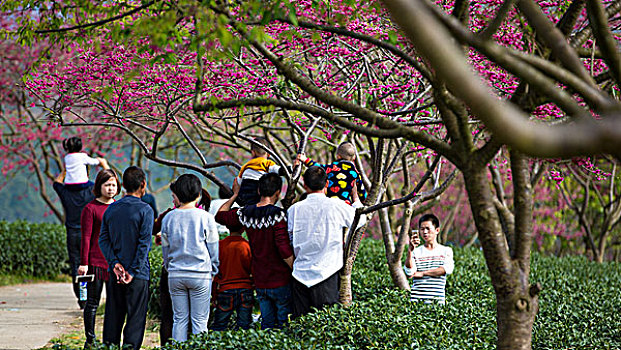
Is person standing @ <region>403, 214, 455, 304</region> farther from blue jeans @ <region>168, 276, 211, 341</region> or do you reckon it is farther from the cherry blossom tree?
blue jeans @ <region>168, 276, 211, 341</region>

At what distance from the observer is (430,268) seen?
606 cm

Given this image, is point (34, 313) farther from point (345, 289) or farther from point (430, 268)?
point (430, 268)

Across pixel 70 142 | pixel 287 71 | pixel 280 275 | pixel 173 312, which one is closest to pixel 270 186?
pixel 280 275

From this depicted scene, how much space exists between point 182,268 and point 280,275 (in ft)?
2.72

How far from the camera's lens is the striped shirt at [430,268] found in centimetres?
604

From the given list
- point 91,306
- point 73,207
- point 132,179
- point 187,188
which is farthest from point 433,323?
point 73,207

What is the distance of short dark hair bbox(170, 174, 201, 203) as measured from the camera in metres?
5.43

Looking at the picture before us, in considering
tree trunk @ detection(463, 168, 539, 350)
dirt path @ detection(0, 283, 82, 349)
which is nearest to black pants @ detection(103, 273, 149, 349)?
dirt path @ detection(0, 283, 82, 349)

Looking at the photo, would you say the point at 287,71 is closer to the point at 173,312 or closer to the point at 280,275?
the point at 280,275

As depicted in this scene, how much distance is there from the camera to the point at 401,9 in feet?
6.00

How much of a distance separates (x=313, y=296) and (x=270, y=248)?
55 centimetres

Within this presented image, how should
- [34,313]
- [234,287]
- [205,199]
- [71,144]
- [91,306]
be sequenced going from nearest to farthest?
[234,287], [205,199], [91,306], [71,144], [34,313]

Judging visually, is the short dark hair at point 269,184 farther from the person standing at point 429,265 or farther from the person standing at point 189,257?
the person standing at point 429,265

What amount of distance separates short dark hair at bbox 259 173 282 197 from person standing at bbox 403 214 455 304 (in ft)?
4.76
